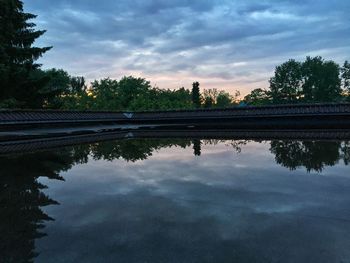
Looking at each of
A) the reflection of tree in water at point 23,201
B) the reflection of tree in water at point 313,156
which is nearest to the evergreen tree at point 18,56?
the reflection of tree in water at point 23,201

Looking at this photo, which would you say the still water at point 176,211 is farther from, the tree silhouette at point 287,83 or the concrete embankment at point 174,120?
the tree silhouette at point 287,83

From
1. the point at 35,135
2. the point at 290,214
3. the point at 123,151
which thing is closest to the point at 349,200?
the point at 290,214

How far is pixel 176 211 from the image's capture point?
5.27m

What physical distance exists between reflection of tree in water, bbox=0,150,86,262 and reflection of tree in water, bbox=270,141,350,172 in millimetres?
6728

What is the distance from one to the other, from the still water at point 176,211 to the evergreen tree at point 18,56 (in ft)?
64.2

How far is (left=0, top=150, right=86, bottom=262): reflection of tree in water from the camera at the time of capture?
156 inches

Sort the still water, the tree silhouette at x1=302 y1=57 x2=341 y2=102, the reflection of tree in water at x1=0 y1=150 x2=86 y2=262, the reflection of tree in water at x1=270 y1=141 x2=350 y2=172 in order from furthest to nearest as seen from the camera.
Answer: the tree silhouette at x1=302 y1=57 x2=341 y2=102 → the reflection of tree in water at x1=270 y1=141 x2=350 y2=172 → the reflection of tree in water at x1=0 y1=150 x2=86 y2=262 → the still water

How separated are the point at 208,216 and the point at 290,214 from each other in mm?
1330

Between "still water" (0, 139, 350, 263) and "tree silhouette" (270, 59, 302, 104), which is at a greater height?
"tree silhouette" (270, 59, 302, 104)

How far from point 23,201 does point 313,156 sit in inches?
357

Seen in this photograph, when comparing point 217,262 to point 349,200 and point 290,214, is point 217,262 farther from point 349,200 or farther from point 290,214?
point 349,200

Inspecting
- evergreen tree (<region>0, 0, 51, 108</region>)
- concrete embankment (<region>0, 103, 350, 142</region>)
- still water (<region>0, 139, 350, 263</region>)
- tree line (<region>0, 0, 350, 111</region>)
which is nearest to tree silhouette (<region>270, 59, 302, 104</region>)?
tree line (<region>0, 0, 350, 111</region>)

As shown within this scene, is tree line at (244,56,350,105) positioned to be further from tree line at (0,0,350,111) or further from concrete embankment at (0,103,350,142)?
concrete embankment at (0,103,350,142)

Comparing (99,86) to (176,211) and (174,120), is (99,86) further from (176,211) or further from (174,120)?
(176,211)
